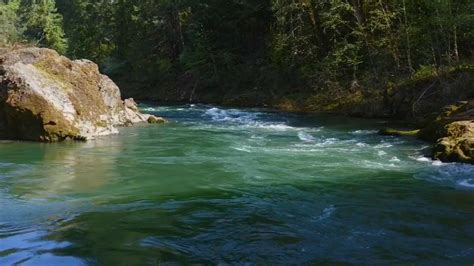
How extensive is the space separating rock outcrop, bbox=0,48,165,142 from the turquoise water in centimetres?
96

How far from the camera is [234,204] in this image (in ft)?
31.0

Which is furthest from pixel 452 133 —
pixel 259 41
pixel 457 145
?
pixel 259 41

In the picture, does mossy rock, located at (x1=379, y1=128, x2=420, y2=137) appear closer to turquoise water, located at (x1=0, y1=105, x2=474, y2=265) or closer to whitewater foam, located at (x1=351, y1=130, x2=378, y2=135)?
whitewater foam, located at (x1=351, y1=130, x2=378, y2=135)

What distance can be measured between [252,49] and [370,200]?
29.5 m

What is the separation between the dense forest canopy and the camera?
24.0m

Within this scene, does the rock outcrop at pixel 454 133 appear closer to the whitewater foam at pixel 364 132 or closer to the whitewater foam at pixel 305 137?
the whitewater foam at pixel 364 132

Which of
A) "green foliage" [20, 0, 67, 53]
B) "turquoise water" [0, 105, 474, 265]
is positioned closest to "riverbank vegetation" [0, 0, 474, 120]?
"turquoise water" [0, 105, 474, 265]

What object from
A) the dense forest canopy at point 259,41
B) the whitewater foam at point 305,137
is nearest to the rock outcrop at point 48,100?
the whitewater foam at point 305,137

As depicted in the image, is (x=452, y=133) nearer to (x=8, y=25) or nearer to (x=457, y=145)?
(x=457, y=145)

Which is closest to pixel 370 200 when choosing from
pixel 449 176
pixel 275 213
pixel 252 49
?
pixel 275 213

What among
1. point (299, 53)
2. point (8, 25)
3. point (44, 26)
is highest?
point (44, 26)

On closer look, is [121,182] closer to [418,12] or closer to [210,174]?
[210,174]

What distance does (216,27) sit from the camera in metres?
38.2

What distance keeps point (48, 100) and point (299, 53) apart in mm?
16665
